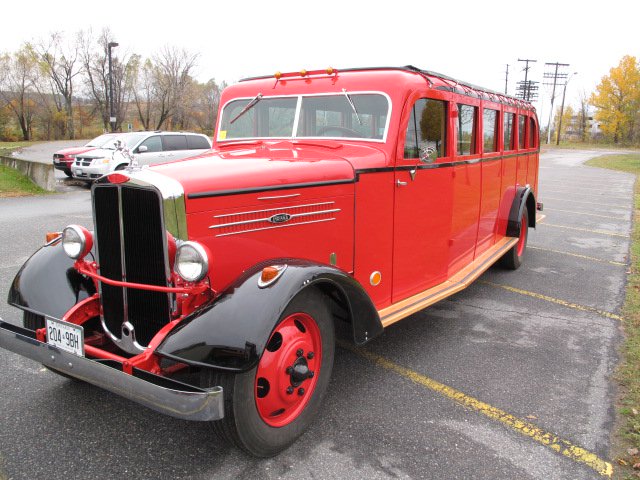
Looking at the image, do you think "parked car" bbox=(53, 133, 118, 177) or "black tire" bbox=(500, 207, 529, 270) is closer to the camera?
"black tire" bbox=(500, 207, 529, 270)

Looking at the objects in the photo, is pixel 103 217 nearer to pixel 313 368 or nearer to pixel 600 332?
pixel 313 368

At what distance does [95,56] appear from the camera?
4562 cm

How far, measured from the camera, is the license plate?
253cm

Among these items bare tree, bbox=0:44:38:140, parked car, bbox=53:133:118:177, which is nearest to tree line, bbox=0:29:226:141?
bare tree, bbox=0:44:38:140

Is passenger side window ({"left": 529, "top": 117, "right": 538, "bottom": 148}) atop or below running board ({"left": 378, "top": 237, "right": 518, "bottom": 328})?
atop

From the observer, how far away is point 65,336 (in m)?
2.59

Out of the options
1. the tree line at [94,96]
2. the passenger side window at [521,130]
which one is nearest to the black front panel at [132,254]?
the passenger side window at [521,130]

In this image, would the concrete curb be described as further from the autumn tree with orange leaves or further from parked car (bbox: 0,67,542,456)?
the autumn tree with orange leaves

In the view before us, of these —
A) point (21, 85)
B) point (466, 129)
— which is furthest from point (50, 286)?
point (21, 85)

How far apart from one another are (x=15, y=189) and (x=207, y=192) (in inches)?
482

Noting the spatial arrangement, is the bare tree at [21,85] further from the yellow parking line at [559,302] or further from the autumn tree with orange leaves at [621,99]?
the autumn tree with orange leaves at [621,99]

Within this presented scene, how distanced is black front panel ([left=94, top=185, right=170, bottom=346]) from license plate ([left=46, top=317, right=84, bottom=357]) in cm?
33

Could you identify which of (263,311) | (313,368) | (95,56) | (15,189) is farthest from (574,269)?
(95,56)

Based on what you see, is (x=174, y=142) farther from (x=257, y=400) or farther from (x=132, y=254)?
(x=257, y=400)
